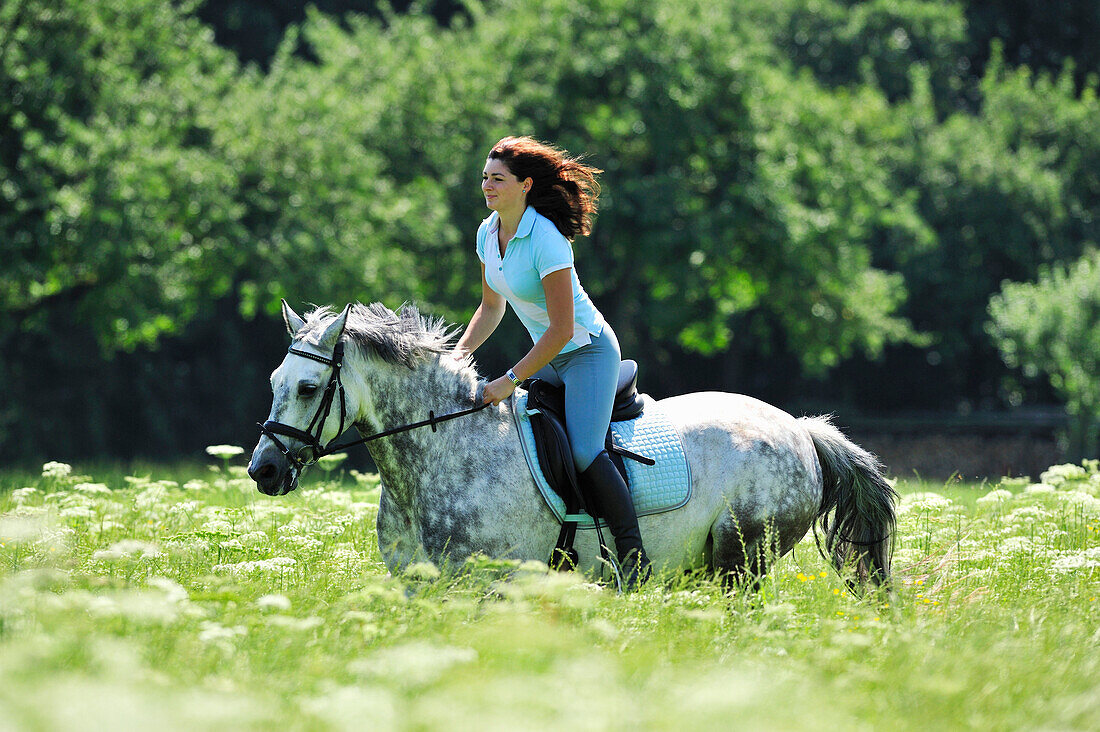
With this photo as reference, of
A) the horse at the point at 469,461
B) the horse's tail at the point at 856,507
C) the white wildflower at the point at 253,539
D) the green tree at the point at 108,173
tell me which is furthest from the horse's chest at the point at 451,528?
the green tree at the point at 108,173

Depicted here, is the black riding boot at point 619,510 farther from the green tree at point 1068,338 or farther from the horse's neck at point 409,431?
the green tree at point 1068,338

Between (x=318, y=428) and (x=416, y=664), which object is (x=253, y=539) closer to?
(x=318, y=428)

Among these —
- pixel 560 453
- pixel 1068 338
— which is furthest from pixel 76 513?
pixel 1068 338

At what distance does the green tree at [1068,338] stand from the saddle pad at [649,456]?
18.0m

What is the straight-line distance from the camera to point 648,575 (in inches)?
215

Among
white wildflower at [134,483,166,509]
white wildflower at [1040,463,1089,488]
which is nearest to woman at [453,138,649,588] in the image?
white wildflower at [134,483,166,509]

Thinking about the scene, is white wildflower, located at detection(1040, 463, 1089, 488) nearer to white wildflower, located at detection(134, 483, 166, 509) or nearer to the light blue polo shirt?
the light blue polo shirt

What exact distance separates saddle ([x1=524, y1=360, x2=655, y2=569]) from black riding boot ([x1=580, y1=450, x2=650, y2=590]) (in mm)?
105

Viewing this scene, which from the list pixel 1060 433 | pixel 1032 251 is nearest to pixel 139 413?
pixel 1060 433

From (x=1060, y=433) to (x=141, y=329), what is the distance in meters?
21.4

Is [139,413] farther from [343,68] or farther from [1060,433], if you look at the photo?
[1060,433]

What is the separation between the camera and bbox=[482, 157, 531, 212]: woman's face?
5.32 meters

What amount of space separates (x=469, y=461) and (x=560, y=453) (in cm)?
47

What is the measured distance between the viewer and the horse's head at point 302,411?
4.81 m
